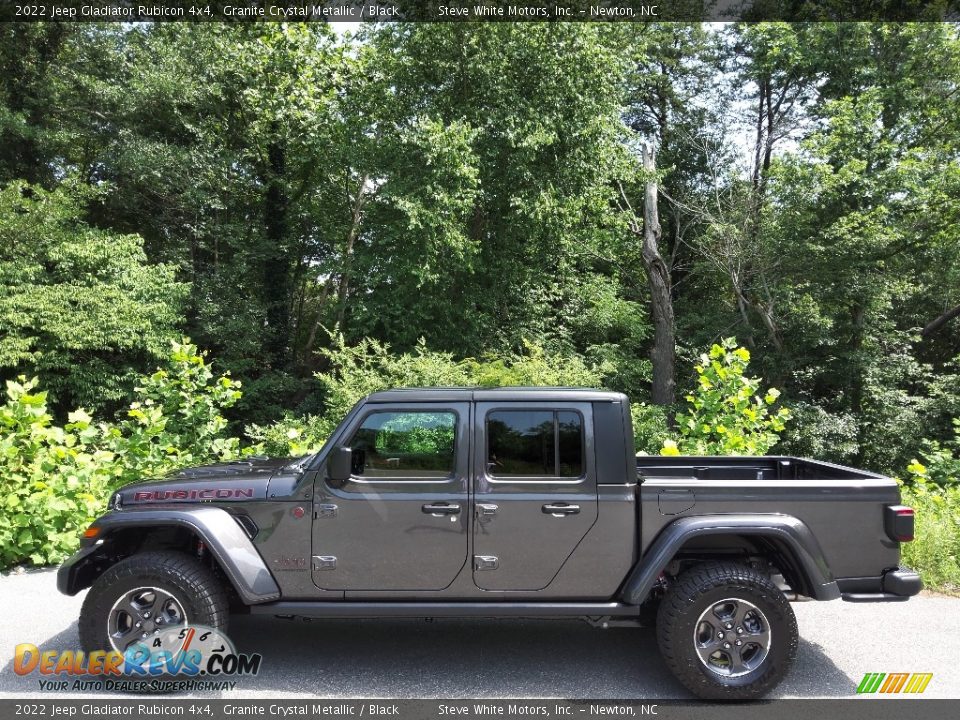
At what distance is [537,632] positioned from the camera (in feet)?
16.1

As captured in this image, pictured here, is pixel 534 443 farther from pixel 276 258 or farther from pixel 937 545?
pixel 276 258

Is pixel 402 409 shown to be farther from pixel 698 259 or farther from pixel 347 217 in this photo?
pixel 698 259

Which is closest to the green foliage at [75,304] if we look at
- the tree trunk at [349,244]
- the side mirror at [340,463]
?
the tree trunk at [349,244]

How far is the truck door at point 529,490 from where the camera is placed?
13.2 ft

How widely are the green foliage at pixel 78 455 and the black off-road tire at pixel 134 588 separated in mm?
2782

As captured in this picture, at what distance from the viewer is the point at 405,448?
4.27 m

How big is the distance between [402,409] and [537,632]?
6.38ft

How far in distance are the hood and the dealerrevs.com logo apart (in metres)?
0.73

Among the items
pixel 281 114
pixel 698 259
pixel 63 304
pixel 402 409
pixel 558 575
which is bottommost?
pixel 558 575

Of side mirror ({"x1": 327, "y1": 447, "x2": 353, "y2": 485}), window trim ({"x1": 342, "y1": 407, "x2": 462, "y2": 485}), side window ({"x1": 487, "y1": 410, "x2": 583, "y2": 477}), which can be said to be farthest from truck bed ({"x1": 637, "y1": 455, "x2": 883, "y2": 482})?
side mirror ({"x1": 327, "y1": 447, "x2": 353, "y2": 485})

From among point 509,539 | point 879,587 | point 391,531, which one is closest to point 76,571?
point 391,531

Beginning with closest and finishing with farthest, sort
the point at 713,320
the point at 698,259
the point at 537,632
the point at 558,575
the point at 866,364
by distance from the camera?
the point at 558,575 → the point at 537,632 → the point at 866,364 → the point at 713,320 → the point at 698,259

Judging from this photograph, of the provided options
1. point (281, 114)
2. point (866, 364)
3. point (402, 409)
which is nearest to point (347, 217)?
point (281, 114)

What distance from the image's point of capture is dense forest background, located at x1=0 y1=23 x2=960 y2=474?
15000 millimetres
